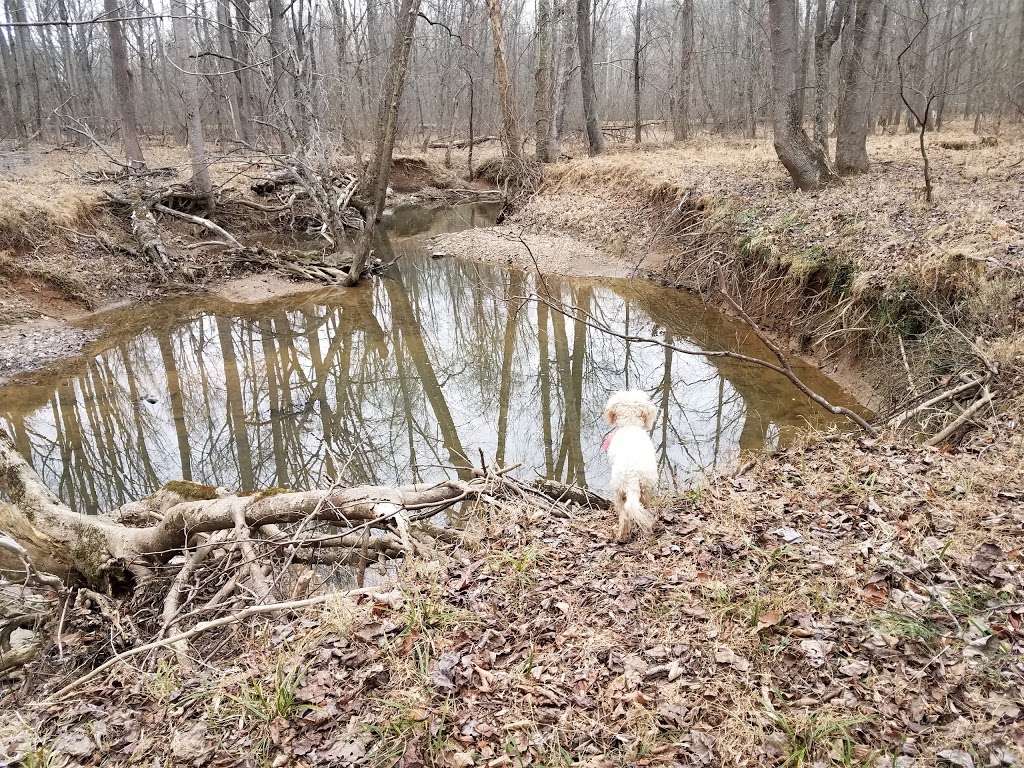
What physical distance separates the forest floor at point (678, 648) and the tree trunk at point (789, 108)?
23.6ft

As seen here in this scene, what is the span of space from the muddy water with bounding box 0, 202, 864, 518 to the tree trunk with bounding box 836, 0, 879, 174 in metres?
4.33

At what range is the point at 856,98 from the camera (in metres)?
11.4

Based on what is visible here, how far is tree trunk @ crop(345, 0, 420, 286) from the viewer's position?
518 inches

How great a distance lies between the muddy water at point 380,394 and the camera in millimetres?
7132

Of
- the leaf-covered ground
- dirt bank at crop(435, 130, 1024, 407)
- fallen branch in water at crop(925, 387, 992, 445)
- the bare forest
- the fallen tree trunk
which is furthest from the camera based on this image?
dirt bank at crop(435, 130, 1024, 407)

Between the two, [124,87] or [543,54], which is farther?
[543,54]

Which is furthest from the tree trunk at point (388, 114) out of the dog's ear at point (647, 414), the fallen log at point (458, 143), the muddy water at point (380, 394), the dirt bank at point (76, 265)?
the fallen log at point (458, 143)

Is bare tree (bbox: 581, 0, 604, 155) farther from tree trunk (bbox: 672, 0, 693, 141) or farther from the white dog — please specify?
the white dog

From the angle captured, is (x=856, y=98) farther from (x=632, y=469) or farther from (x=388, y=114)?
(x=632, y=469)

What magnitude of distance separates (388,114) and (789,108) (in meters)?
8.39

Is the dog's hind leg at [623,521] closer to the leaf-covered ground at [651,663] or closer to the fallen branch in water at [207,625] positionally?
the leaf-covered ground at [651,663]

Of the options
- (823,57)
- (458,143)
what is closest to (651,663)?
(823,57)

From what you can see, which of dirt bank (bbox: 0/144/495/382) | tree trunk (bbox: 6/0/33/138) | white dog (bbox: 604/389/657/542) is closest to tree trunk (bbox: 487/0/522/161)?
dirt bank (bbox: 0/144/495/382)

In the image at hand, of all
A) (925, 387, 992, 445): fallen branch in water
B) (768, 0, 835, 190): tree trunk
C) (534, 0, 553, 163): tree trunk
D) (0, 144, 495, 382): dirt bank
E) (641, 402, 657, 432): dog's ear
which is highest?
(534, 0, 553, 163): tree trunk
